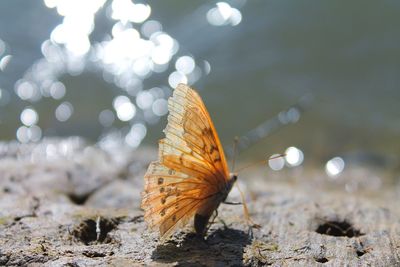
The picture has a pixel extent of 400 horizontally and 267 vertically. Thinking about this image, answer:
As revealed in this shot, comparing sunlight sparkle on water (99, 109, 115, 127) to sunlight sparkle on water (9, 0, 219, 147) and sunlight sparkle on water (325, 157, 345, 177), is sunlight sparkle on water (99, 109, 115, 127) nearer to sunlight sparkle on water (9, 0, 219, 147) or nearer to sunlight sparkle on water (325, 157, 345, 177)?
sunlight sparkle on water (9, 0, 219, 147)

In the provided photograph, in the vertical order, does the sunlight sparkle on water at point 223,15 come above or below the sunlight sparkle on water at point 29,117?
above

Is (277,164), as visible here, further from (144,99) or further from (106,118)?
(106,118)

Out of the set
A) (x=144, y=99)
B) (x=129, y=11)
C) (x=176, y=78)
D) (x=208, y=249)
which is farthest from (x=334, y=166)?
(x=129, y=11)

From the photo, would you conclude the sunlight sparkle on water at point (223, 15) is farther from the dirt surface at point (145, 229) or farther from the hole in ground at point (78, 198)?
the hole in ground at point (78, 198)

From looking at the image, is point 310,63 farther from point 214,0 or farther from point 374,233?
point 374,233

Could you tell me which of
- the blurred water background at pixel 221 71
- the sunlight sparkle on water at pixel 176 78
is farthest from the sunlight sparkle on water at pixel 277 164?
the sunlight sparkle on water at pixel 176 78
